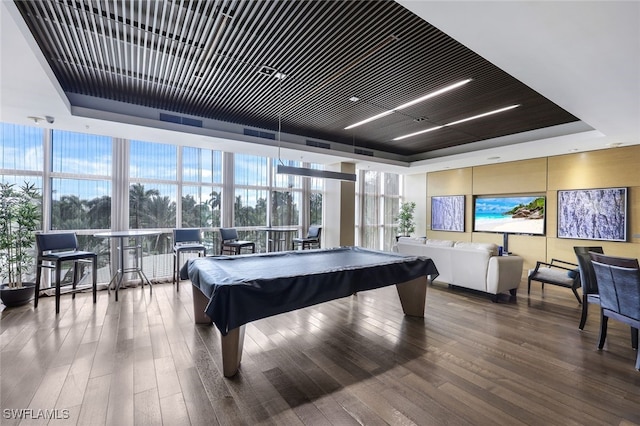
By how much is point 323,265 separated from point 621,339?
3558 mm

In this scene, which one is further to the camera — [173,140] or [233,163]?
[233,163]

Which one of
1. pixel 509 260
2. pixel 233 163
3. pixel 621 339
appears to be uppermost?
pixel 233 163

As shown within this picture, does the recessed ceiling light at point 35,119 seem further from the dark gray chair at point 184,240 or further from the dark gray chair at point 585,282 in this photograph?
the dark gray chair at point 585,282

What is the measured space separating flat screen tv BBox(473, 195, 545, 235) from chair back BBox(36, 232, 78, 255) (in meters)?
8.86

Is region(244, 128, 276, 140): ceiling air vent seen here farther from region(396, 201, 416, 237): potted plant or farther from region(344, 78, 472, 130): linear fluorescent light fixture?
region(396, 201, 416, 237): potted plant

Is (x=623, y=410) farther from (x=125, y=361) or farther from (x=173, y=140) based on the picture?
(x=173, y=140)

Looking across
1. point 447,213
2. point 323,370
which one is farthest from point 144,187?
point 447,213

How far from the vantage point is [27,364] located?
2.59 metres

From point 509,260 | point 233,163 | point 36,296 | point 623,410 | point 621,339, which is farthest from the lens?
point 233,163

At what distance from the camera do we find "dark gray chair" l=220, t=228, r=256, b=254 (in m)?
5.88

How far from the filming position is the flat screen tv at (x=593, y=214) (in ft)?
17.6

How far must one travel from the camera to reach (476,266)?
4.75 m

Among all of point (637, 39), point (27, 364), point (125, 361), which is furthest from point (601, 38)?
point (27, 364)

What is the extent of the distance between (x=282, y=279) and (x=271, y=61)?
2424 mm
